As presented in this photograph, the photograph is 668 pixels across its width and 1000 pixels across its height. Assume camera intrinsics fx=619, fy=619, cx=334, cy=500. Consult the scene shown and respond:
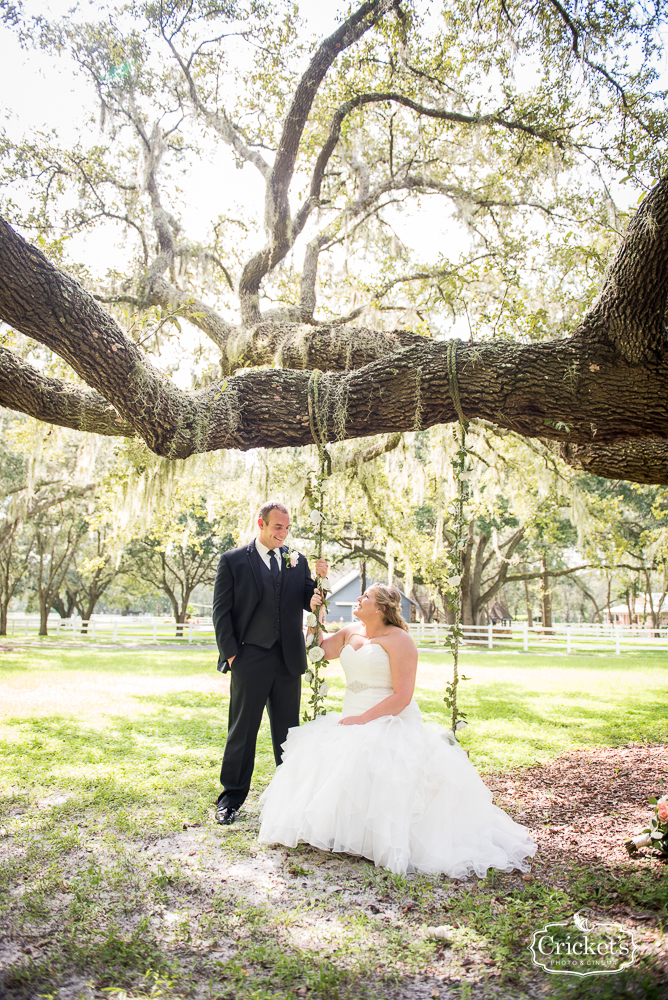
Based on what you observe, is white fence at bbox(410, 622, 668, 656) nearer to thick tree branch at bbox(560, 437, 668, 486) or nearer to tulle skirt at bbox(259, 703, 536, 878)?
thick tree branch at bbox(560, 437, 668, 486)

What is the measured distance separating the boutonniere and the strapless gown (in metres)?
1.06

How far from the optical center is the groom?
376cm

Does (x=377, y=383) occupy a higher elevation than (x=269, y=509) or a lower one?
higher

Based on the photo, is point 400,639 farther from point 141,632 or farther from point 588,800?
point 141,632

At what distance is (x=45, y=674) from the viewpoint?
10953 millimetres

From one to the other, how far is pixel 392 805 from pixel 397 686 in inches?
25.6

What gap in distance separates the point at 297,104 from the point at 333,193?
111 inches

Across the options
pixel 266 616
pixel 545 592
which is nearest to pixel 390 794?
pixel 266 616

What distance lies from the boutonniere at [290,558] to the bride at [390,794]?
80 cm

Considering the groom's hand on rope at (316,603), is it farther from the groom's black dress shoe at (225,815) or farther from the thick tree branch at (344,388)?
the groom's black dress shoe at (225,815)

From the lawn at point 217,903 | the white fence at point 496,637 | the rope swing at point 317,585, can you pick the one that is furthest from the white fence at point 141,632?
the rope swing at point 317,585

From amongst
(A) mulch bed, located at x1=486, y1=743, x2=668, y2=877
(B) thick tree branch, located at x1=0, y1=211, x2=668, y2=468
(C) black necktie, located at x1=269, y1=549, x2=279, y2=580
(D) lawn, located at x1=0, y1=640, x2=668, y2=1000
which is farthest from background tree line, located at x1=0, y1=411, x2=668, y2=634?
(D) lawn, located at x1=0, y1=640, x2=668, y2=1000

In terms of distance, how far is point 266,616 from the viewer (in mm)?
3863

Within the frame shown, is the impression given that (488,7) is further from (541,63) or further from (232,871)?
(232,871)
